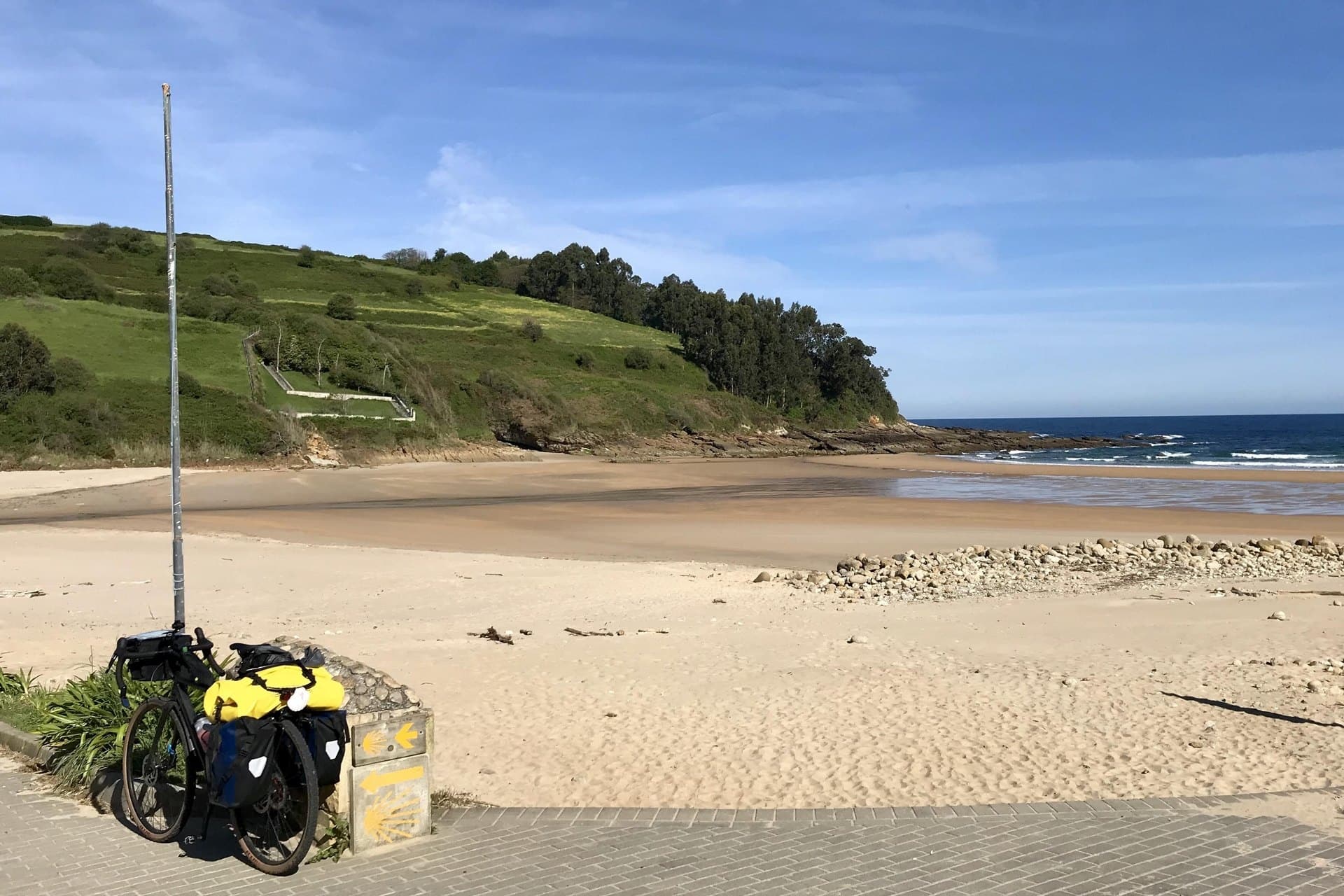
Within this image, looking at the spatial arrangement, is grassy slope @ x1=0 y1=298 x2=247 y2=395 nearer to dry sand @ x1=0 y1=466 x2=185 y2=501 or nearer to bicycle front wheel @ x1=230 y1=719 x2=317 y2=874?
dry sand @ x1=0 y1=466 x2=185 y2=501

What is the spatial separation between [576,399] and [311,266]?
4836 centimetres

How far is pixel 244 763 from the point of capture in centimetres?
461

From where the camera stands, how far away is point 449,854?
5.12m

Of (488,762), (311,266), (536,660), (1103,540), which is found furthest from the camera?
(311,266)

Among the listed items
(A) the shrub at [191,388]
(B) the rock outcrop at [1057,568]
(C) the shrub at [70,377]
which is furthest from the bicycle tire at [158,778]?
(A) the shrub at [191,388]

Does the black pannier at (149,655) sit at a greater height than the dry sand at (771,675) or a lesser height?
greater

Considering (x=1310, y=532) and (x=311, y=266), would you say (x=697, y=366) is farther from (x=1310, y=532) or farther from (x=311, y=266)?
(x=1310, y=532)

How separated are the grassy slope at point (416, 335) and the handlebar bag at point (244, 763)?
5151 centimetres

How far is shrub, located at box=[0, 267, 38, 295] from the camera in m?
60.4

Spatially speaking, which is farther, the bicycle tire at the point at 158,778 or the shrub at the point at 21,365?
the shrub at the point at 21,365

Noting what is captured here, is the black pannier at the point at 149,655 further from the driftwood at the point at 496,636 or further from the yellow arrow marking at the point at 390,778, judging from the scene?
the driftwood at the point at 496,636

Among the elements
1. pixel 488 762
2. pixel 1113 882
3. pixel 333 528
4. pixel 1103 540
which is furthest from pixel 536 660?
pixel 333 528

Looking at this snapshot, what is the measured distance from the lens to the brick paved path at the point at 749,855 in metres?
4.71

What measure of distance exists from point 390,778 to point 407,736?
22cm
